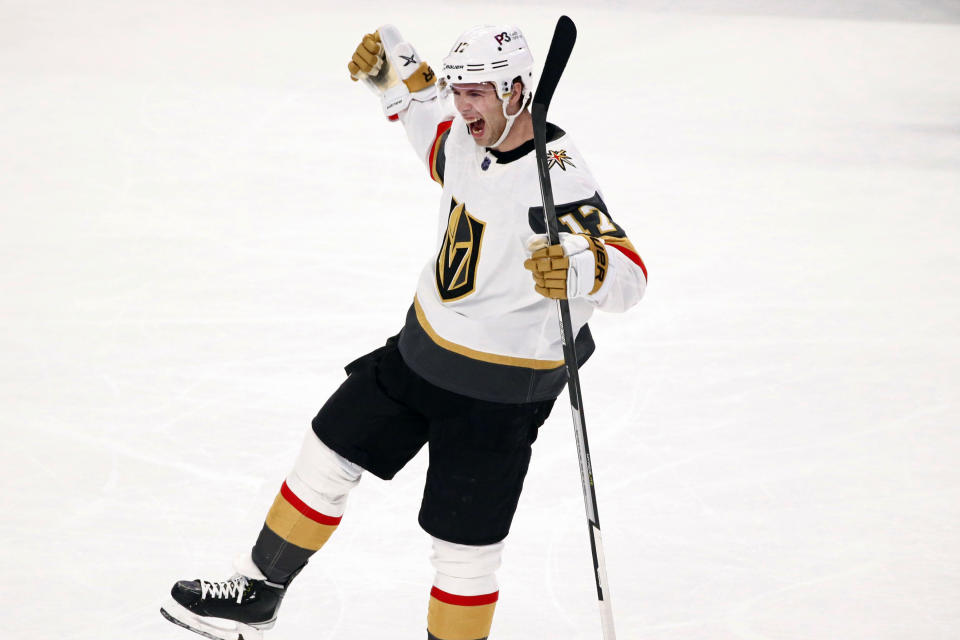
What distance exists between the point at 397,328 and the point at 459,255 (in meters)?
2.18

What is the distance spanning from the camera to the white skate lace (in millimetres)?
2658

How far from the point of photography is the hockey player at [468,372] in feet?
7.71

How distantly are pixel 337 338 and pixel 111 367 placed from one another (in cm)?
→ 81

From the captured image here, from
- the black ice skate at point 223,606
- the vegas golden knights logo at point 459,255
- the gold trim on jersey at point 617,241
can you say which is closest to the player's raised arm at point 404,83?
the vegas golden knights logo at point 459,255

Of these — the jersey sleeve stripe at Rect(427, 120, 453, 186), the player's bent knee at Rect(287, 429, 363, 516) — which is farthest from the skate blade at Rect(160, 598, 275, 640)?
the jersey sleeve stripe at Rect(427, 120, 453, 186)

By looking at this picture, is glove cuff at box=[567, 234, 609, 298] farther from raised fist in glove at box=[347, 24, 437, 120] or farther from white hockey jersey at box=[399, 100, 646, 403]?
raised fist in glove at box=[347, 24, 437, 120]

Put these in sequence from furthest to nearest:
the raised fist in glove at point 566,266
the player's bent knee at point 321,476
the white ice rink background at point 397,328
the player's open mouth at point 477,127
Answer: the white ice rink background at point 397,328, the player's bent knee at point 321,476, the player's open mouth at point 477,127, the raised fist in glove at point 566,266

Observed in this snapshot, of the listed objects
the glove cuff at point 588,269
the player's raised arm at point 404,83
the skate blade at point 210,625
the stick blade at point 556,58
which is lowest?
the skate blade at point 210,625

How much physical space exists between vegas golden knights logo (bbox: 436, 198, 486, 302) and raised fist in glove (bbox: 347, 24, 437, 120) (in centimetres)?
38

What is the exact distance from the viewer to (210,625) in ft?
8.77

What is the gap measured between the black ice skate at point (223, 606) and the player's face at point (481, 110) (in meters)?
1.09

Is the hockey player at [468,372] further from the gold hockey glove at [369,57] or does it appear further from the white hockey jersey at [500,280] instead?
the gold hockey glove at [369,57]

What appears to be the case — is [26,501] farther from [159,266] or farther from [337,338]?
[159,266]

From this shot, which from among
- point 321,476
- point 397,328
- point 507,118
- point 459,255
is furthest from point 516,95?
point 397,328
